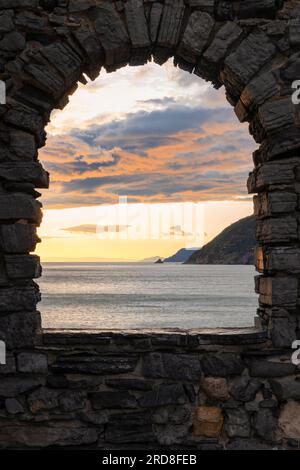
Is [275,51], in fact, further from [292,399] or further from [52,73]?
[292,399]

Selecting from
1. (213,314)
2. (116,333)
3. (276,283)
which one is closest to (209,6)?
(276,283)

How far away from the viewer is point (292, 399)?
5.00 metres

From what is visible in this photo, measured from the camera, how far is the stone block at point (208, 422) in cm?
494

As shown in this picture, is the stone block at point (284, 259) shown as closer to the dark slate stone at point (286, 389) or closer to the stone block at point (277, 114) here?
the dark slate stone at point (286, 389)

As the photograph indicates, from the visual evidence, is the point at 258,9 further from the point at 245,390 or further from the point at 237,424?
the point at 237,424

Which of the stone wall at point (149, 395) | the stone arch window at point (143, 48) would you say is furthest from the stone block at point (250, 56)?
the stone wall at point (149, 395)

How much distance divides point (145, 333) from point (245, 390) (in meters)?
1.06

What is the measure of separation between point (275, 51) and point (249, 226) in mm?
179838

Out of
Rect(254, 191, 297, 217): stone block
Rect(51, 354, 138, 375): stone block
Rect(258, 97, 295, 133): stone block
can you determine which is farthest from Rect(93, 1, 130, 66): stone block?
Rect(51, 354, 138, 375): stone block

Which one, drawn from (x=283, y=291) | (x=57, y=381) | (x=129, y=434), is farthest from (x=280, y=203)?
(x=57, y=381)

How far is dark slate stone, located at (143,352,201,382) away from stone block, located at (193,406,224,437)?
0.97 feet

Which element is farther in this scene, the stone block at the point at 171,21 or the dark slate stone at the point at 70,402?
the stone block at the point at 171,21

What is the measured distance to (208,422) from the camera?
494cm

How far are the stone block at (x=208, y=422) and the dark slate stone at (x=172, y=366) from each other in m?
0.30
